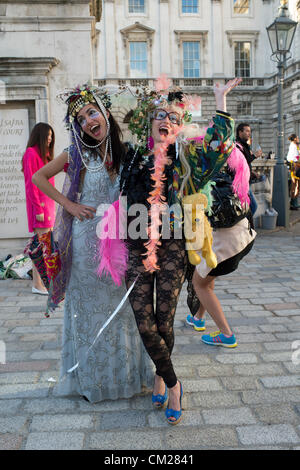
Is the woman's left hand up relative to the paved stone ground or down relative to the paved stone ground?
up

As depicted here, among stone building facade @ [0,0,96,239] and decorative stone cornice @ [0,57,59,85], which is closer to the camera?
decorative stone cornice @ [0,57,59,85]

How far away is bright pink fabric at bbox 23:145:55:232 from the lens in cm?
544

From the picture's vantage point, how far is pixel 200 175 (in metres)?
2.63

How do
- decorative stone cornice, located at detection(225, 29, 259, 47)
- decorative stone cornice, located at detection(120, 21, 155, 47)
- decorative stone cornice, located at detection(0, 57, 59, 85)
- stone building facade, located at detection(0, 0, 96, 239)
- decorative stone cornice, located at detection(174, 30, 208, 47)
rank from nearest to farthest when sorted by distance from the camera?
decorative stone cornice, located at detection(0, 57, 59, 85) < stone building facade, located at detection(0, 0, 96, 239) < decorative stone cornice, located at detection(120, 21, 155, 47) < decorative stone cornice, located at detection(174, 30, 208, 47) < decorative stone cornice, located at detection(225, 29, 259, 47)

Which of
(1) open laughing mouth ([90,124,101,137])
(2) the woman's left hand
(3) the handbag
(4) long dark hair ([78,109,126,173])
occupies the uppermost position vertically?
(2) the woman's left hand

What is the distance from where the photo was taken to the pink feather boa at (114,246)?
263 centimetres

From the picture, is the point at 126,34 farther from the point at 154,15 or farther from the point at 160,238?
the point at 160,238

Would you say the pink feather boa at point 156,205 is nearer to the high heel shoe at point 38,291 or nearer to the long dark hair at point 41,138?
the long dark hair at point 41,138

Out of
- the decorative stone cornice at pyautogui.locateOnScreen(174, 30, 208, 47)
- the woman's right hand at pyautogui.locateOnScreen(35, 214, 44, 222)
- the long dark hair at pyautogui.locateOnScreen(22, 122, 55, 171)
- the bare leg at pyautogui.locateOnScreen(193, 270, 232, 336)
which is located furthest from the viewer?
the decorative stone cornice at pyautogui.locateOnScreen(174, 30, 208, 47)

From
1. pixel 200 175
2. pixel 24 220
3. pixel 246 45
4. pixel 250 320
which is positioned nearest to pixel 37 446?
pixel 200 175

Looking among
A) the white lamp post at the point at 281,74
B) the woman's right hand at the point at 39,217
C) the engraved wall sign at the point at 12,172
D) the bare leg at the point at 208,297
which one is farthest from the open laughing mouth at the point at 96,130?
the white lamp post at the point at 281,74

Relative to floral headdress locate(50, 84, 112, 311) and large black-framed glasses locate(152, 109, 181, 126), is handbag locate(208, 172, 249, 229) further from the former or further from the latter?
floral headdress locate(50, 84, 112, 311)

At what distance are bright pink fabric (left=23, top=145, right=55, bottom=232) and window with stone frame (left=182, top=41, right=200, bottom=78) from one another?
31569 millimetres

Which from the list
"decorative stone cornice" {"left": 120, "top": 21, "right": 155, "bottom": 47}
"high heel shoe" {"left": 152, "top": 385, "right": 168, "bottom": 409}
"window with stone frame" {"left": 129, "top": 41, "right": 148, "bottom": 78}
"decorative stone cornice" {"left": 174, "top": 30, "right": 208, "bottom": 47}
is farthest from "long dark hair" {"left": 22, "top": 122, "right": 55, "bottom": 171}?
"decorative stone cornice" {"left": 174, "top": 30, "right": 208, "bottom": 47}
